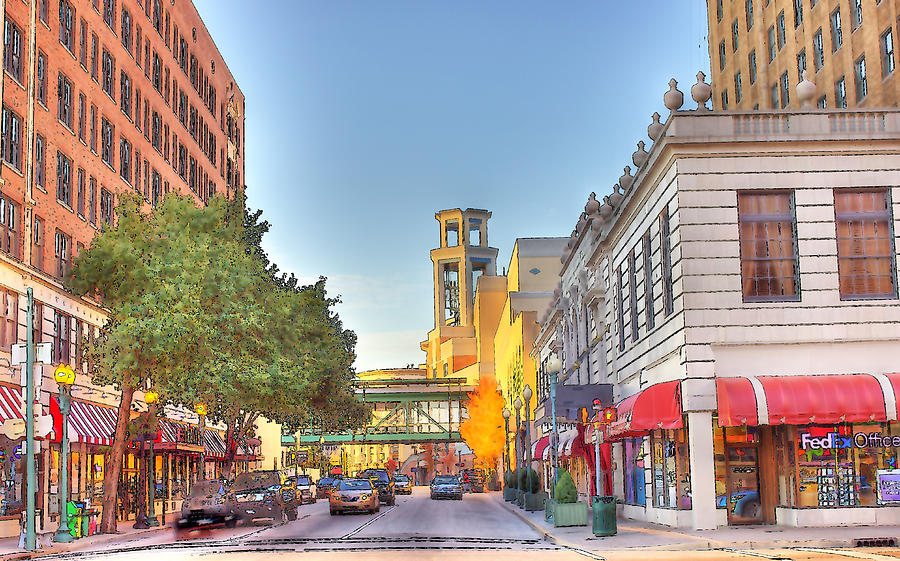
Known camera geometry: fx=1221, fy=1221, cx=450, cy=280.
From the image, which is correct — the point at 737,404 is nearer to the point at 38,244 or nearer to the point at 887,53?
the point at 887,53

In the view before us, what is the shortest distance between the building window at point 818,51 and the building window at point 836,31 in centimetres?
129

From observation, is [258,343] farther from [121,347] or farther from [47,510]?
[47,510]

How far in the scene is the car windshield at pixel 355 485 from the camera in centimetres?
5266

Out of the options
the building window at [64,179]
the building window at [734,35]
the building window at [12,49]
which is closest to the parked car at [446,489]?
the building window at [734,35]

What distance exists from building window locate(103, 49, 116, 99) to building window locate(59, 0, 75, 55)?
15.6 ft

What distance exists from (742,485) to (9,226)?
80.2 ft

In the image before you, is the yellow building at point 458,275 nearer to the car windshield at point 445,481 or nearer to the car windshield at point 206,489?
the car windshield at point 445,481

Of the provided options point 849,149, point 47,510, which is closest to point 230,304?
point 47,510

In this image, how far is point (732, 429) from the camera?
31.5 meters

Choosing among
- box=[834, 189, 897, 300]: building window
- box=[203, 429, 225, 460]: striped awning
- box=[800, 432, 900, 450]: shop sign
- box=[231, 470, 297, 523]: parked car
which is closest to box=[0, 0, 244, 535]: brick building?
box=[203, 429, 225, 460]: striped awning

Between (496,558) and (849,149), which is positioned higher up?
(849,149)

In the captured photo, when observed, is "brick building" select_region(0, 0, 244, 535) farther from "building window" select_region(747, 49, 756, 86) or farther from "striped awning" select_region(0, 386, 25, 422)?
"building window" select_region(747, 49, 756, 86)

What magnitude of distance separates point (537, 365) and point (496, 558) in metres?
60.1

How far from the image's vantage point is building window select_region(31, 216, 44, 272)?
42.0 metres
